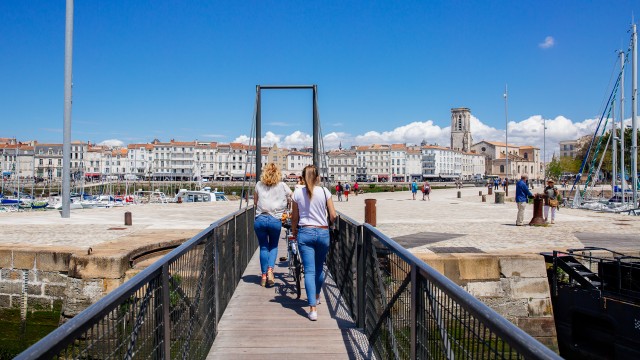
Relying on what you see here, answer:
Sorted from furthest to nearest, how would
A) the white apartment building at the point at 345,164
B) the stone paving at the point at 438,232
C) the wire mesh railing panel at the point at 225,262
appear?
the white apartment building at the point at 345,164 < the stone paving at the point at 438,232 < the wire mesh railing panel at the point at 225,262

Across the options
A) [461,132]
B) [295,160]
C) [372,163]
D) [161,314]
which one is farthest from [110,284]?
[461,132]

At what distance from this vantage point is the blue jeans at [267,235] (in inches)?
277

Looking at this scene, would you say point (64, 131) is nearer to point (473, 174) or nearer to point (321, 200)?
point (321, 200)

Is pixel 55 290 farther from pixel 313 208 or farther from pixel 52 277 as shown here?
pixel 313 208

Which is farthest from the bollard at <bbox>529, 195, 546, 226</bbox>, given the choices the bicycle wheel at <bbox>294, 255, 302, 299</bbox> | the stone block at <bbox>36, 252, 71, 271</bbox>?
the stone block at <bbox>36, 252, 71, 271</bbox>

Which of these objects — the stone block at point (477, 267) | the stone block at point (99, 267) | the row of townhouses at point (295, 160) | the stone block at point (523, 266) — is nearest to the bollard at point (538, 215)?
the stone block at point (523, 266)

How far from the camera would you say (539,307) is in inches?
424

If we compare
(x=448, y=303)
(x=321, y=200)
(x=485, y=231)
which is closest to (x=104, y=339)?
(x=448, y=303)

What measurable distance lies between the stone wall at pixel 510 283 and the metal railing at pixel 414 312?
4.35 m

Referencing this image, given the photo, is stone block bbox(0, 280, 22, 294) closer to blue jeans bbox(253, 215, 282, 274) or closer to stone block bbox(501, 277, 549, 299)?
blue jeans bbox(253, 215, 282, 274)

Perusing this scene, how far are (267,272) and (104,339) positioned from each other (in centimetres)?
526

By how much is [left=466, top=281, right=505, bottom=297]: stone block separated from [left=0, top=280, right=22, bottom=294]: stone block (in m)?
9.23

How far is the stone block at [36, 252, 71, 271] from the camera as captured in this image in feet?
34.7

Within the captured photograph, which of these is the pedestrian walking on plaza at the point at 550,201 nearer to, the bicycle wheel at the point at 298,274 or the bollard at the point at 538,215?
the bollard at the point at 538,215
